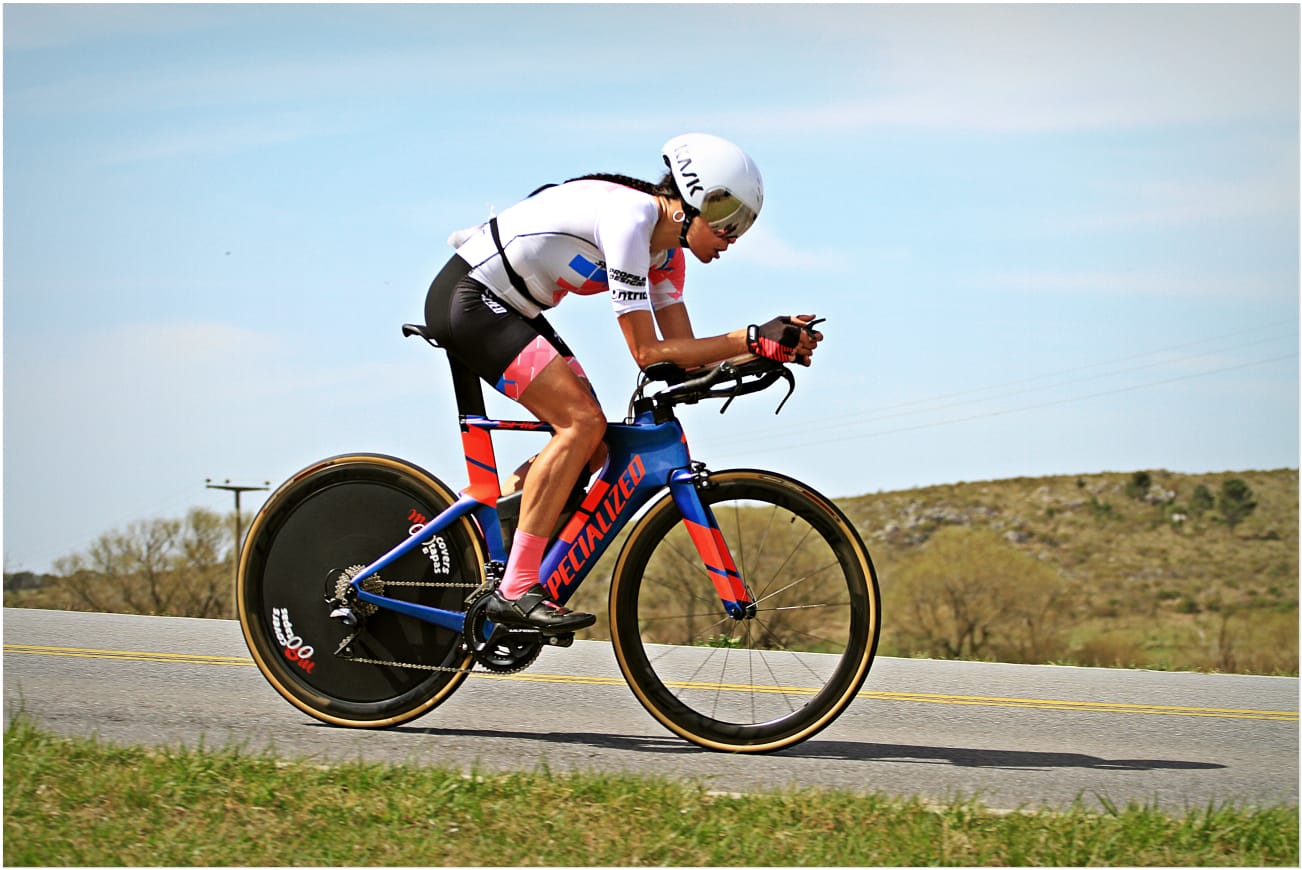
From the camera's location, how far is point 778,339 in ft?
18.1

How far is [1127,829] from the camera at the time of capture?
15.8ft

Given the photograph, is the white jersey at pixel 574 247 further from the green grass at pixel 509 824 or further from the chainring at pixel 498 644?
the green grass at pixel 509 824

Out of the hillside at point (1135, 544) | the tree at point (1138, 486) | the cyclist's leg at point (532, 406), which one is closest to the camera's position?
the cyclist's leg at point (532, 406)

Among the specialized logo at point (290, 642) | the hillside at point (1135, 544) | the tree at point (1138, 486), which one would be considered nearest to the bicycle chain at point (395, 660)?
the specialized logo at point (290, 642)

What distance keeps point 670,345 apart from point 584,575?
100 cm

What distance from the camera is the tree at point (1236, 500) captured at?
314ft

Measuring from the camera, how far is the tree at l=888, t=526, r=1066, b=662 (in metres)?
70.5

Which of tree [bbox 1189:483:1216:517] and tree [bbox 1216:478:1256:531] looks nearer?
tree [bbox 1189:483:1216:517]

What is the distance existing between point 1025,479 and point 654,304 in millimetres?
98615

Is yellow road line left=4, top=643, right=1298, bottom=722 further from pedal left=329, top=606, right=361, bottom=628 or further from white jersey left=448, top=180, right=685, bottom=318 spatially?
white jersey left=448, top=180, right=685, bottom=318

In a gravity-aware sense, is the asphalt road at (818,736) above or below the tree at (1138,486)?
below

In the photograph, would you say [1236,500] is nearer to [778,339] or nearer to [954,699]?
[954,699]

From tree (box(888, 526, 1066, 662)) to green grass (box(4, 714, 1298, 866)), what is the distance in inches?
2513

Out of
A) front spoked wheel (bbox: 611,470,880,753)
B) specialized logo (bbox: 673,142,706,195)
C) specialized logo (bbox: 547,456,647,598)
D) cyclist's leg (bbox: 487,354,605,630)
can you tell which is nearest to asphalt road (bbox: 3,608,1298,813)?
front spoked wheel (bbox: 611,470,880,753)
